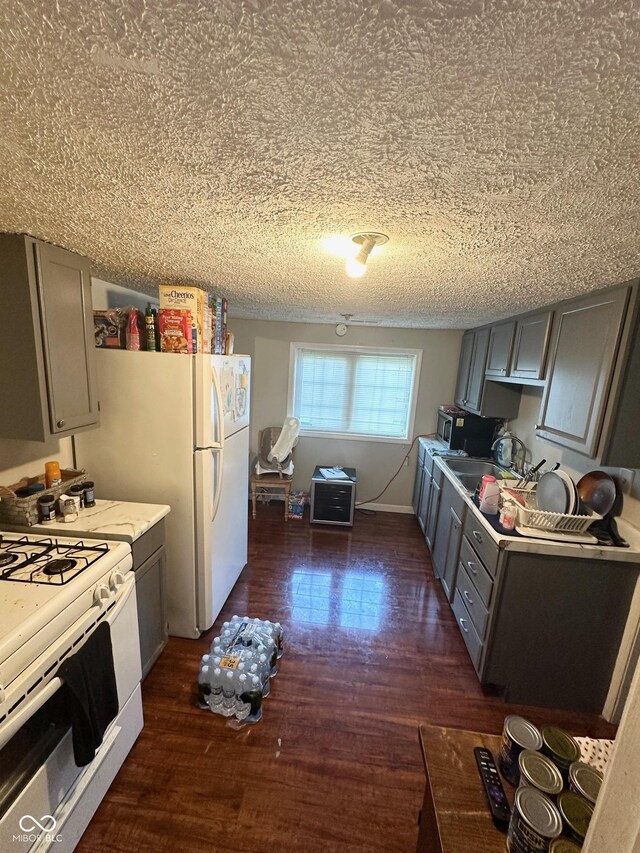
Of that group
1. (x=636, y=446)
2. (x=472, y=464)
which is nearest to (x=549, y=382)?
(x=636, y=446)

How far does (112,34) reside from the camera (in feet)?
1.45

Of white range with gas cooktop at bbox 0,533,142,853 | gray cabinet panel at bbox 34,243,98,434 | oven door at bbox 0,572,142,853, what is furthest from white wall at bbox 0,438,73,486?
oven door at bbox 0,572,142,853

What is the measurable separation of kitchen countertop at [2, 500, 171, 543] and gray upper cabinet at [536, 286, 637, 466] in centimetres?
212

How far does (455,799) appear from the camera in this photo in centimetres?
82

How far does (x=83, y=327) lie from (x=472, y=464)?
9.91 ft

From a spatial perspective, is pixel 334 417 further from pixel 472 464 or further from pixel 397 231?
pixel 397 231

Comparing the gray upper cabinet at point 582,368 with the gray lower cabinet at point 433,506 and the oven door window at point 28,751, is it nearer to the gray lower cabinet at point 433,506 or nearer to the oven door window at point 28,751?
the gray lower cabinet at point 433,506

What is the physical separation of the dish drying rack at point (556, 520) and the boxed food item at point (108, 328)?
238 centimetres

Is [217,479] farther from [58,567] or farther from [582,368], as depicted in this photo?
[582,368]

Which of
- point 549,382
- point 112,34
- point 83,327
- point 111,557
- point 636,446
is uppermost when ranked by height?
point 112,34

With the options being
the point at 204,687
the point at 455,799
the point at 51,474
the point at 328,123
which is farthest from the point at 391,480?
the point at 328,123

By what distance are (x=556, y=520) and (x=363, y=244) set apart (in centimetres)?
166

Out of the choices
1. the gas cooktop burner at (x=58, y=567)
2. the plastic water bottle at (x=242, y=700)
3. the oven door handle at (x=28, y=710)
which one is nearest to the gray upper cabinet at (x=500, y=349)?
the plastic water bottle at (x=242, y=700)

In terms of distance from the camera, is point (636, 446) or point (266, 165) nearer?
point (266, 165)
